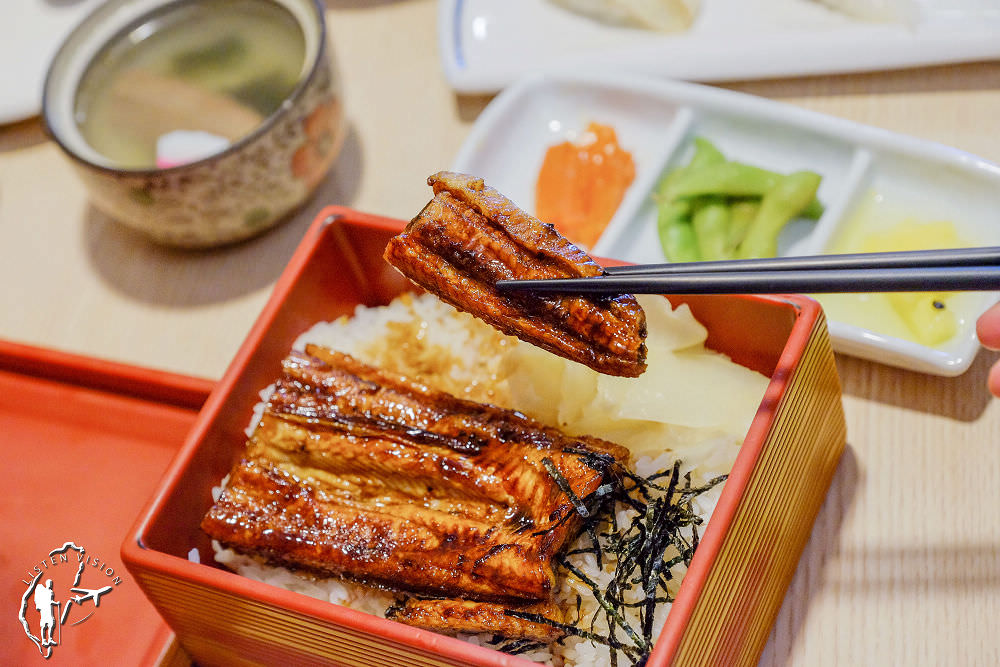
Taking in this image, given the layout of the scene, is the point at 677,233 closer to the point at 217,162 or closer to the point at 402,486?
the point at 402,486

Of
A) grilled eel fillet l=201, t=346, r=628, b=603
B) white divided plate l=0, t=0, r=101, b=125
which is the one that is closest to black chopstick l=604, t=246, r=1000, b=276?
grilled eel fillet l=201, t=346, r=628, b=603

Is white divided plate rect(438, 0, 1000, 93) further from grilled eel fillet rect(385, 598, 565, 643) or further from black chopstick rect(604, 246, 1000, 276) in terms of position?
grilled eel fillet rect(385, 598, 565, 643)

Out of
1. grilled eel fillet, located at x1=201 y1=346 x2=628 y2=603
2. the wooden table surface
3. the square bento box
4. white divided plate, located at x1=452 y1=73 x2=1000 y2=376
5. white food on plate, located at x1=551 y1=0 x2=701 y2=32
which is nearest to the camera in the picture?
the square bento box

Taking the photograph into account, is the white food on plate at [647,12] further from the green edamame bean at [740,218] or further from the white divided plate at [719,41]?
the green edamame bean at [740,218]

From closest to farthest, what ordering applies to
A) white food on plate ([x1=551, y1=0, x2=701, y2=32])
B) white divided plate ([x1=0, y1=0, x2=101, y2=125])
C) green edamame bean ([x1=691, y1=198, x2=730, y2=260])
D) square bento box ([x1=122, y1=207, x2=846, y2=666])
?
square bento box ([x1=122, y1=207, x2=846, y2=666]), green edamame bean ([x1=691, y1=198, x2=730, y2=260]), white food on plate ([x1=551, y1=0, x2=701, y2=32]), white divided plate ([x1=0, y1=0, x2=101, y2=125])

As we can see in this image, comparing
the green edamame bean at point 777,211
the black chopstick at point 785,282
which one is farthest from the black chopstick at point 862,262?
the green edamame bean at point 777,211

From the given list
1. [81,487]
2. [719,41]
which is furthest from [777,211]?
[81,487]
